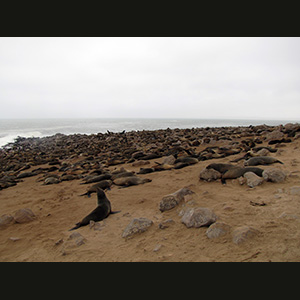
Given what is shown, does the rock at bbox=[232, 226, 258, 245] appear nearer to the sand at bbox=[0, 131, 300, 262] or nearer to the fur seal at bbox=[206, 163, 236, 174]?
the sand at bbox=[0, 131, 300, 262]

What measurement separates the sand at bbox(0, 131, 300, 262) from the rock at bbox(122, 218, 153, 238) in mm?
72

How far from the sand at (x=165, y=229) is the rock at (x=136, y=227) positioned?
0.07m

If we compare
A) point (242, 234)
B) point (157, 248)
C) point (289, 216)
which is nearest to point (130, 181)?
point (157, 248)

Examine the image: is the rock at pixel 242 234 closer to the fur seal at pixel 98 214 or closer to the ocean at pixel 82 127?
the fur seal at pixel 98 214

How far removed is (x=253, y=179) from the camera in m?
4.54

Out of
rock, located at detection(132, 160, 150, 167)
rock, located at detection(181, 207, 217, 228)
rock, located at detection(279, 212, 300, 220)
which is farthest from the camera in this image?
rock, located at detection(132, 160, 150, 167)

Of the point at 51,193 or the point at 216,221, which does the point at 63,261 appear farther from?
the point at 51,193

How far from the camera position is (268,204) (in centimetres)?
346

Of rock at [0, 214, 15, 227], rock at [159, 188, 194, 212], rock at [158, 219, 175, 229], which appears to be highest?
rock at [159, 188, 194, 212]

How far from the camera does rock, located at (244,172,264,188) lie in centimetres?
443

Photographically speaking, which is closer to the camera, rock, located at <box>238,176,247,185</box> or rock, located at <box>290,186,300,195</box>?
rock, located at <box>290,186,300,195</box>

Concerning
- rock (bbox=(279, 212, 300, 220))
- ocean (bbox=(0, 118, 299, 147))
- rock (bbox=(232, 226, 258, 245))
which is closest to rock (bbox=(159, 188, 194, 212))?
rock (bbox=(232, 226, 258, 245))

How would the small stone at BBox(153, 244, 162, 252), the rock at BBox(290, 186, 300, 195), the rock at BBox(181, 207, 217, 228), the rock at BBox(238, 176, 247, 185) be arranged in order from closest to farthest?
the small stone at BBox(153, 244, 162, 252), the rock at BBox(181, 207, 217, 228), the rock at BBox(290, 186, 300, 195), the rock at BBox(238, 176, 247, 185)

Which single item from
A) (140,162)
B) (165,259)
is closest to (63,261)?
(165,259)
